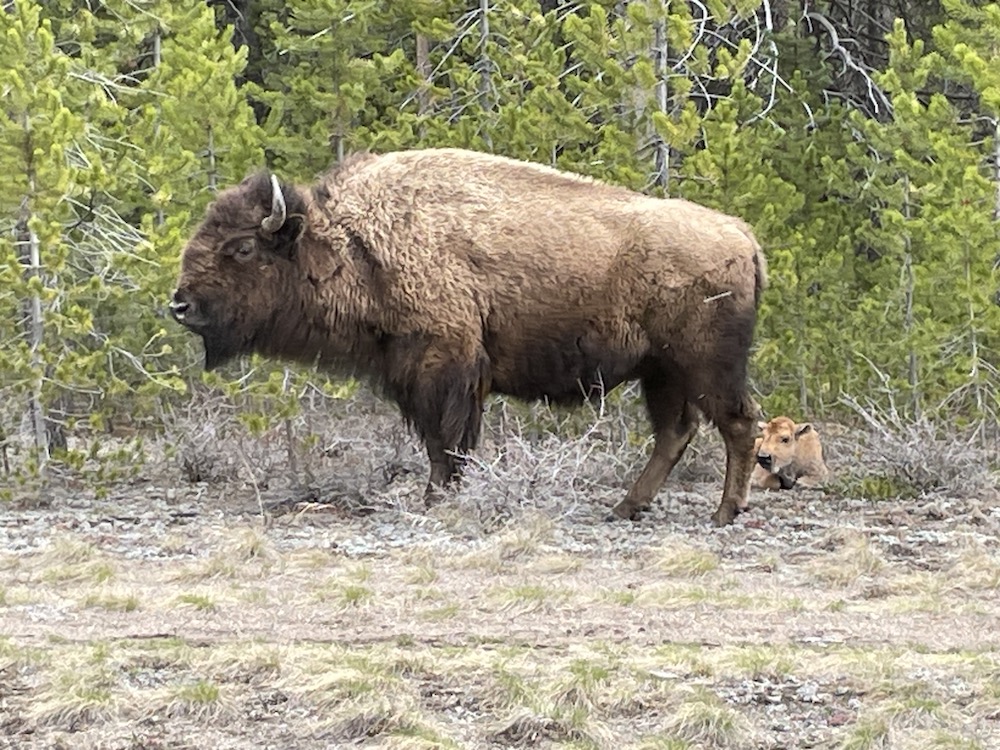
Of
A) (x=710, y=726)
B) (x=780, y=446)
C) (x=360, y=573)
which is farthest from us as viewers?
(x=780, y=446)

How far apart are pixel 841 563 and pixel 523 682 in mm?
3055

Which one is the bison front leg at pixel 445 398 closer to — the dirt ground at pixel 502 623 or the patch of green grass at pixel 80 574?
the dirt ground at pixel 502 623

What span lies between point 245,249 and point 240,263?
10cm

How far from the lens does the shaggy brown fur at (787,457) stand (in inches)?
446

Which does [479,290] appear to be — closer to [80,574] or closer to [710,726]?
[80,574]

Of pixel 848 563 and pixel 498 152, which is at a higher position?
pixel 498 152

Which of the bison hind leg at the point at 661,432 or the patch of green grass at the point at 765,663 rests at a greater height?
the patch of green grass at the point at 765,663

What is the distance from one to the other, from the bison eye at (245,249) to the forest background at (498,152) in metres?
1.11

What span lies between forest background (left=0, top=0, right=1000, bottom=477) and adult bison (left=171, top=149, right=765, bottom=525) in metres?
1.23

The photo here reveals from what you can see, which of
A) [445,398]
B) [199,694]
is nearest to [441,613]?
[199,694]

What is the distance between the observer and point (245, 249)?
32.8ft

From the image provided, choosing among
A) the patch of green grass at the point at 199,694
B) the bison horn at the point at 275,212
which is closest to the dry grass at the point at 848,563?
the patch of green grass at the point at 199,694

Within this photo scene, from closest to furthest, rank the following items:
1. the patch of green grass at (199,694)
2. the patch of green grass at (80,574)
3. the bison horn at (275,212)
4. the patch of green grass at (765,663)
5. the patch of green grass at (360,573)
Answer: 1. the patch of green grass at (199,694)
2. the patch of green grass at (765,663)
3. the patch of green grass at (360,573)
4. the patch of green grass at (80,574)
5. the bison horn at (275,212)

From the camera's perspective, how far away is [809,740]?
17.5 ft
